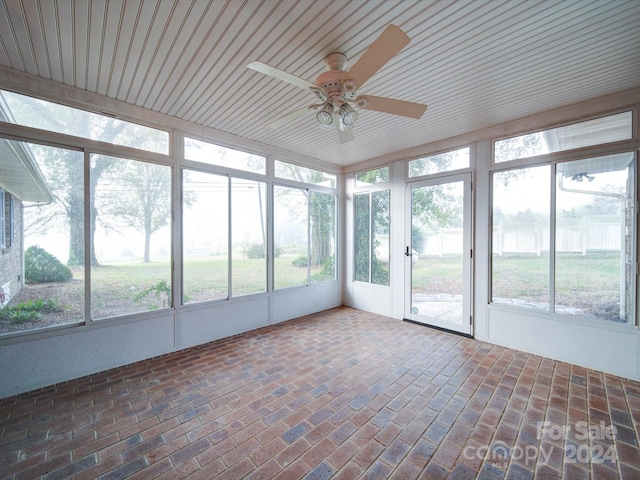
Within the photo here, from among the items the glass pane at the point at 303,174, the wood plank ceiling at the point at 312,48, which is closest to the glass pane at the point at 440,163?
the wood plank ceiling at the point at 312,48

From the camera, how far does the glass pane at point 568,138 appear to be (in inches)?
110

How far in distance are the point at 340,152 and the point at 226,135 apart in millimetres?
1874

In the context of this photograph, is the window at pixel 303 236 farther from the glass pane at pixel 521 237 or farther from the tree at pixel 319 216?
the glass pane at pixel 521 237

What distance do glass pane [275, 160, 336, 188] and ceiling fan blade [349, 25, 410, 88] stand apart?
Result: 2.73 m

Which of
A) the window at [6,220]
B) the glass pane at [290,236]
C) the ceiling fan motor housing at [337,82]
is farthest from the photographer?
the glass pane at [290,236]

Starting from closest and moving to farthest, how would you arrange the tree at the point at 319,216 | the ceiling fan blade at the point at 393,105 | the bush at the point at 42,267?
1. the ceiling fan blade at the point at 393,105
2. the bush at the point at 42,267
3. the tree at the point at 319,216

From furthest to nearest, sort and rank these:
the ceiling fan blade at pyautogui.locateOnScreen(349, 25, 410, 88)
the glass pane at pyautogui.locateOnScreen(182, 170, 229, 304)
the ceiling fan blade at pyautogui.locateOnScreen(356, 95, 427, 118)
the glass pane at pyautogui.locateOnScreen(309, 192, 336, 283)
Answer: the glass pane at pyautogui.locateOnScreen(309, 192, 336, 283), the glass pane at pyautogui.locateOnScreen(182, 170, 229, 304), the ceiling fan blade at pyautogui.locateOnScreen(356, 95, 427, 118), the ceiling fan blade at pyautogui.locateOnScreen(349, 25, 410, 88)

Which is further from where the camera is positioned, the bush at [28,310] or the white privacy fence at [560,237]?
the white privacy fence at [560,237]

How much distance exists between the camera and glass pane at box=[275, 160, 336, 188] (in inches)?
176

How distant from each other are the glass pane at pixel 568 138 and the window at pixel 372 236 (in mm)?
1845

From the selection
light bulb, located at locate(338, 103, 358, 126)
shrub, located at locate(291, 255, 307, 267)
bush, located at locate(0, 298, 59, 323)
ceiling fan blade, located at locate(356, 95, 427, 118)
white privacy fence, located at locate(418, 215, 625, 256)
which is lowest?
bush, located at locate(0, 298, 59, 323)

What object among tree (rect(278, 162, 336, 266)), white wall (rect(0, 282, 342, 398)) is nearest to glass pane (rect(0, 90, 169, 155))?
white wall (rect(0, 282, 342, 398))

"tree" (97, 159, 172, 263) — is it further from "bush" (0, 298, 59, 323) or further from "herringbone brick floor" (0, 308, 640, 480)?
"herringbone brick floor" (0, 308, 640, 480)

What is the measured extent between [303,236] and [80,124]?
3237 millimetres
